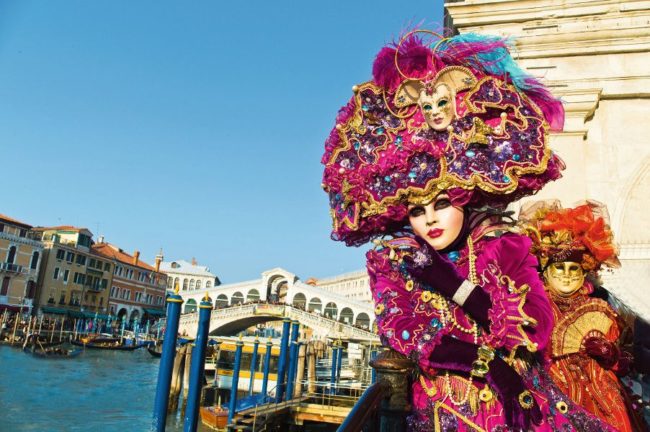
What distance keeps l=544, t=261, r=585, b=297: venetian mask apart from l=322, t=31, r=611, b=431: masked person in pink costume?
Result: 0.72 meters

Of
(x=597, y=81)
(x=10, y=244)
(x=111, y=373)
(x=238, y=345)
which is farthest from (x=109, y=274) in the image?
(x=597, y=81)

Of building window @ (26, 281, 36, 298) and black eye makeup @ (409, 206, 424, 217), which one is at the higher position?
building window @ (26, 281, 36, 298)

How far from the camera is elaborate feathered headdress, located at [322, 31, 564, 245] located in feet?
6.17

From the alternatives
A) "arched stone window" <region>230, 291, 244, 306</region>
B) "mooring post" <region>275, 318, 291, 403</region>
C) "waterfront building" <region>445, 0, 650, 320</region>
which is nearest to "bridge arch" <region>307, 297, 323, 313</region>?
"arched stone window" <region>230, 291, 244, 306</region>

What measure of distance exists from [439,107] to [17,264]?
3719 cm

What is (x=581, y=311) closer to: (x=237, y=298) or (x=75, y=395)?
(x=75, y=395)

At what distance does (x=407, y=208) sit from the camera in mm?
1996

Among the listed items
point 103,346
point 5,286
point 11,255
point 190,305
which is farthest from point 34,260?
point 190,305

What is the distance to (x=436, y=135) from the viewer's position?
6.43 feet

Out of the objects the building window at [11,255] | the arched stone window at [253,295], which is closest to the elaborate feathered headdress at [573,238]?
the building window at [11,255]

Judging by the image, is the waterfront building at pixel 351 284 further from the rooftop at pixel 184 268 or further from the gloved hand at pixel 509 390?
the gloved hand at pixel 509 390

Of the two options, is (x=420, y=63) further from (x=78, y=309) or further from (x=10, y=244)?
(x=78, y=309)

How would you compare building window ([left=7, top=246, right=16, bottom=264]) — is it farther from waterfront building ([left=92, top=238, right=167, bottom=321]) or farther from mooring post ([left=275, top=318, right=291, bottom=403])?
mooring post ([left=275, top=318, right=291, bottom=403])

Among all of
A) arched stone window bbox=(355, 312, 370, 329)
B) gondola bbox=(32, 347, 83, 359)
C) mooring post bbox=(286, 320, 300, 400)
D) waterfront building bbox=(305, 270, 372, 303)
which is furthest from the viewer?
waterfront building bbox=(305, 270, 372, 303)
